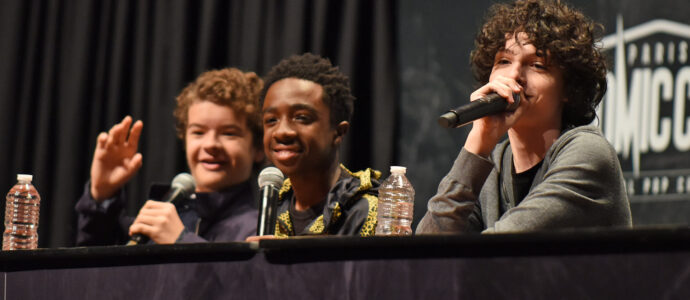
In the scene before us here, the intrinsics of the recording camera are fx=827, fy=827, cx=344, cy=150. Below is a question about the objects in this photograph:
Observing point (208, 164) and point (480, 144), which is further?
point (208, 164)

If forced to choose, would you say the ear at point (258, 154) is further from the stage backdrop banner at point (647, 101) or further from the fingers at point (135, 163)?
the stage backdrop banner at point (647, 101)

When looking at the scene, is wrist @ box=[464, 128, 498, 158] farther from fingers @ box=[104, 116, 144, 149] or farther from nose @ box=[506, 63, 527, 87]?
fingers @ box=[104, 116, 144, 149]

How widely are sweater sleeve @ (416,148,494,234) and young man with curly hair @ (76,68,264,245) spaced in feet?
3.40

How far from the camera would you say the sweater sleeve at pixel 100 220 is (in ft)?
9.85

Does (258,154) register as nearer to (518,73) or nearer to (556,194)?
(518,73)

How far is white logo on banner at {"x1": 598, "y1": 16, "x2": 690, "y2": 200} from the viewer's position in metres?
2.74

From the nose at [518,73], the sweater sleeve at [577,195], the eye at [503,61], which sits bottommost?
the sweater sleeve at [577,195]

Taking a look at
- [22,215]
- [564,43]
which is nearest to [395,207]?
[564,43]

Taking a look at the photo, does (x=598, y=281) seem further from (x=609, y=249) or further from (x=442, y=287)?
(x=442, y=287)

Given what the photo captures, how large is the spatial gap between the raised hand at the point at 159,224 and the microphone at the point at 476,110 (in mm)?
1117

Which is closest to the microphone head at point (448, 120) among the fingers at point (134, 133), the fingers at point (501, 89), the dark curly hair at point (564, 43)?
the fingers at point (501, 89)

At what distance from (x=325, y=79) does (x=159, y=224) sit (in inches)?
26.9

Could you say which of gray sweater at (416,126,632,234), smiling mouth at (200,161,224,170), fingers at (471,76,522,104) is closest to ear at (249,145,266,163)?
smiling mouth at (200,161,224,170)

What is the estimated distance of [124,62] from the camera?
390 cm
